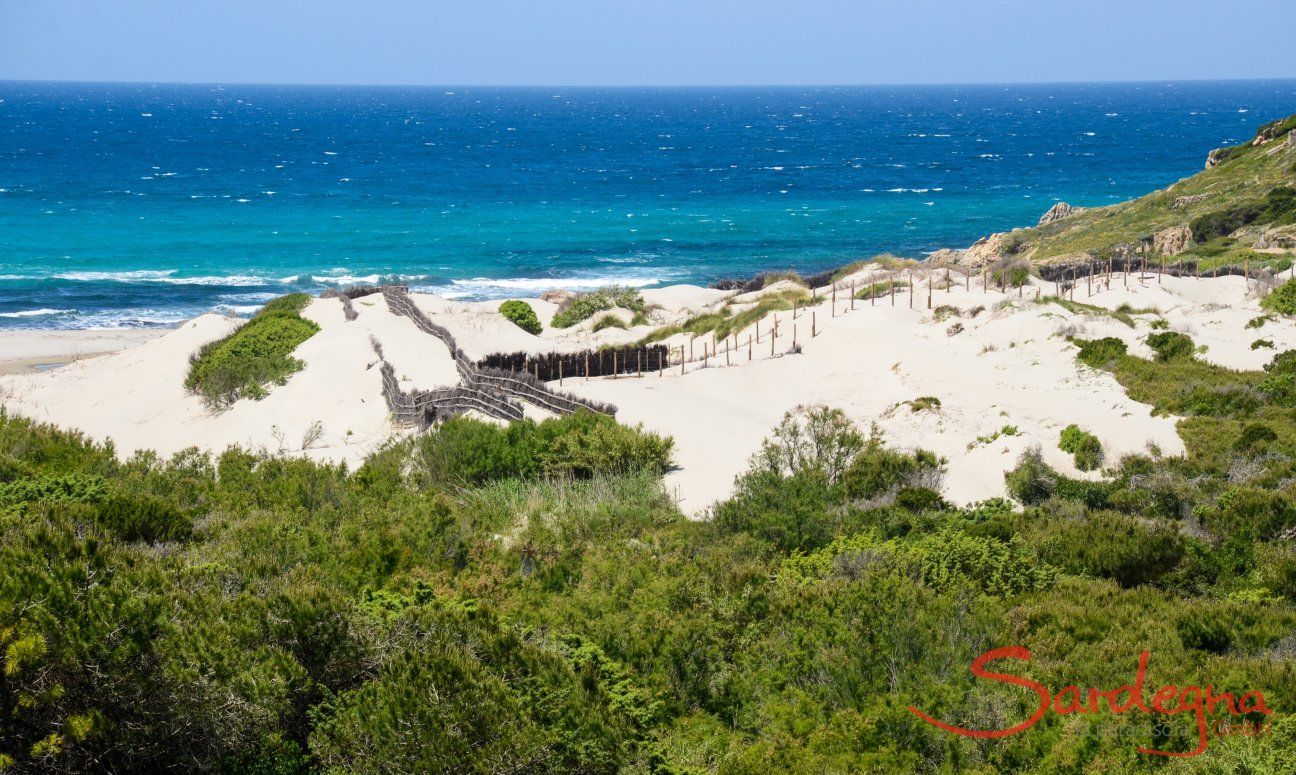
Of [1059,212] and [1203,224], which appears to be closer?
[1203,224]

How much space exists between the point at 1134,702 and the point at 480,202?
77533 millimetres

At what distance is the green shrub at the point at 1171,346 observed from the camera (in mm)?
26609

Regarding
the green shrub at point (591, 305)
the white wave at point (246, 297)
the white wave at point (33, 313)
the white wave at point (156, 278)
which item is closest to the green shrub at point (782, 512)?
the green shrub at point (591, 305)

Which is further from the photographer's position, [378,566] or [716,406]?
[716,406]

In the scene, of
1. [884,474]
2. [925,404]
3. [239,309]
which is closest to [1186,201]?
[925,404]

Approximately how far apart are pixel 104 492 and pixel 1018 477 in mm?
13238

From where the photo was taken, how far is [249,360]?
2919 centimetres

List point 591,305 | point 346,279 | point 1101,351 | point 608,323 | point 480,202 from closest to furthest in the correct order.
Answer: point 1101,351 < point 608,323 < point 591,305 < point 346,279 < point 480,202

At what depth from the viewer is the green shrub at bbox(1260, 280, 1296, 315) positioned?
1176 inches

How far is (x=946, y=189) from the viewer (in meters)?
95.8

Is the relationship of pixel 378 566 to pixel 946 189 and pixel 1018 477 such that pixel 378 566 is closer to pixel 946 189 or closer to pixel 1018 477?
pixel 1018 477

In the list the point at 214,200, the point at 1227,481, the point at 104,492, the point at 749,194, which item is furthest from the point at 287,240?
the point at 1227,481

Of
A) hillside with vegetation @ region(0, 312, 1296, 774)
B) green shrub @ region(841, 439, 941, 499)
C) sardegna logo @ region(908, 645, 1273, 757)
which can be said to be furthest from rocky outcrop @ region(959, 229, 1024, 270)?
sardegna logo @ region(908, 645, 1273, 757)

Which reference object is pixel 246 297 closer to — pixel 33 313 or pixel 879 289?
pixel 33 313
